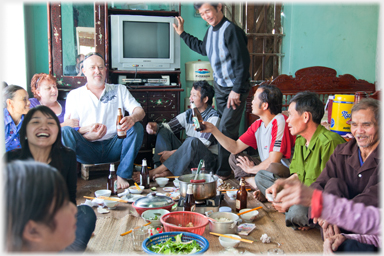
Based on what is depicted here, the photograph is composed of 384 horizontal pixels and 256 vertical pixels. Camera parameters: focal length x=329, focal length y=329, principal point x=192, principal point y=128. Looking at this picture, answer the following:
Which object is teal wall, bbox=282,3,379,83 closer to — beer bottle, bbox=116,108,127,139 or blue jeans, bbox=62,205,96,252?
beer bottle, bbox=116,108,127,139

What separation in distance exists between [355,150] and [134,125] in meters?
2.10

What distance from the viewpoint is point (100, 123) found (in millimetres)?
3234

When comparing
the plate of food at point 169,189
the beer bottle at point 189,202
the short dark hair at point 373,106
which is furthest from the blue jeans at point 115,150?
the short dark hair at point 373,106

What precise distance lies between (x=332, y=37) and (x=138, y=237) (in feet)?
14.0

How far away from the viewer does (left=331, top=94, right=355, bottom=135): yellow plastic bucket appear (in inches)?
93.4

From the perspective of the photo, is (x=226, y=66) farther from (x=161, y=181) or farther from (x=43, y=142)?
(x=43, y=142)

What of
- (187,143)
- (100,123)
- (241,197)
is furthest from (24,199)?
(187,143)

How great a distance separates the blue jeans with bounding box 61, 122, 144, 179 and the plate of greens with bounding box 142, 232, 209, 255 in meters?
1.55

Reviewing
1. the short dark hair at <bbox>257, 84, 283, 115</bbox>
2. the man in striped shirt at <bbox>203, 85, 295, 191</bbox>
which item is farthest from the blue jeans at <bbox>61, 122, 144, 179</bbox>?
the short dark hair at <bbox>257, 84, 283, 115</bbox>

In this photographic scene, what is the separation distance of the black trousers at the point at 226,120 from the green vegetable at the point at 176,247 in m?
1.78

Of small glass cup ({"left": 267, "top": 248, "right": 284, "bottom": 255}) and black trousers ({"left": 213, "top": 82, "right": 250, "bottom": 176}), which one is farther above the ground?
black trousers ({"left": 213, "top": 82, "right": 250, "bottom": 176})

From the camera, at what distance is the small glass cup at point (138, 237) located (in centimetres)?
196

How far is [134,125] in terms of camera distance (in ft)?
10.8

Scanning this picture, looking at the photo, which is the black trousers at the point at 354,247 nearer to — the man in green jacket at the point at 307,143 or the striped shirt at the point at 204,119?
the man in green jacket at the point at 307,143
